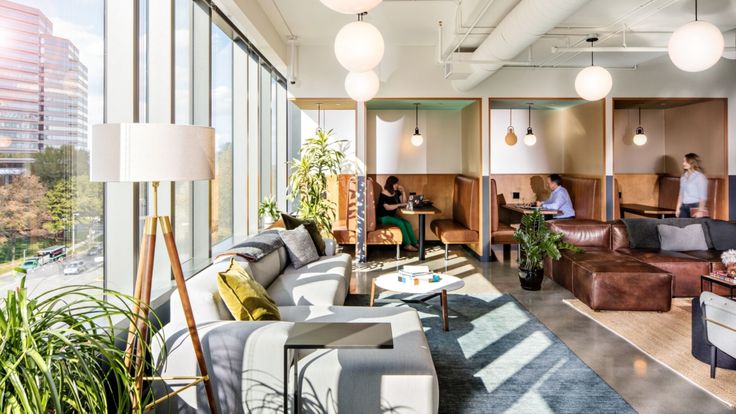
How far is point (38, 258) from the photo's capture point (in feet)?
6.88

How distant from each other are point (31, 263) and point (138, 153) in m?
0.81

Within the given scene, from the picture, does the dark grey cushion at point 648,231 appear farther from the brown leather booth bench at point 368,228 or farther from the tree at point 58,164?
the tree at point 58,164

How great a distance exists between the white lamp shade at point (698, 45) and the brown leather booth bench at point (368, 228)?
15.1 feet

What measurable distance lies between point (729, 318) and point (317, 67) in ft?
20.2

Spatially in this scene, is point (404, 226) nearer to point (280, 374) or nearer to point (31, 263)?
point (280, 374)

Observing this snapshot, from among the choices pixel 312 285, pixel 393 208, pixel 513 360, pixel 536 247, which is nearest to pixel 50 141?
pixel 312 285

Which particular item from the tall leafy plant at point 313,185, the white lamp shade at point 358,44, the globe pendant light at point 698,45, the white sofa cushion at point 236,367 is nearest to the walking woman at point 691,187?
the globe pendant light at point 698,45

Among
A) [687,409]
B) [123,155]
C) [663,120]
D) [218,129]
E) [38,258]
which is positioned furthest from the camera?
[663,120]

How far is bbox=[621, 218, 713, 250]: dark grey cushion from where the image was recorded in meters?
5.55

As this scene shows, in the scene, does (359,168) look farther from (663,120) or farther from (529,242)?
(663,120)

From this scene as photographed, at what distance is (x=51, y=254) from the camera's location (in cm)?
219

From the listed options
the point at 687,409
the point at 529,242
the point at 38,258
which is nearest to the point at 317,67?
the point at 529,242

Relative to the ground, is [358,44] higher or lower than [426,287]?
higher

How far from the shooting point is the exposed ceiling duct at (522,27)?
12.5 feet
